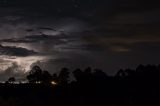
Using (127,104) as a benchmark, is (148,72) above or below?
above

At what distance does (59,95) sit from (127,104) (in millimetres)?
15311

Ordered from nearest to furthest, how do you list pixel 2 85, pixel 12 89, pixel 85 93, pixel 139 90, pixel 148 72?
pixel 139 90 → pixel 85 93 → pixel 148 72 → pixel 12 89 → pixel 2 85

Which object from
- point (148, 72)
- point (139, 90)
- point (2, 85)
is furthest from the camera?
point (2, 85)

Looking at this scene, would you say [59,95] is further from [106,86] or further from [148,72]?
[148,72]

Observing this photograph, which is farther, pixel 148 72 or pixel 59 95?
pixel 148 72

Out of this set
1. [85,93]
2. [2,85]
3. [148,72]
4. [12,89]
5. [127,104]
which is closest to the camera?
[127,104]

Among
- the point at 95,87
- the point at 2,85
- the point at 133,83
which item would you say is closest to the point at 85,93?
the point at 95,87

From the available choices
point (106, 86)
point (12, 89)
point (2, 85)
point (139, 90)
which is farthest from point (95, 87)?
point (2, 85)

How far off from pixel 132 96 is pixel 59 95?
14.1 metres

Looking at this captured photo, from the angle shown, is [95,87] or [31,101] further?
[95,87]

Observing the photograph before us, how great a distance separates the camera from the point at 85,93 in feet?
271

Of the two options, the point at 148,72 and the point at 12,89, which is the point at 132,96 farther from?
the point at 12,89

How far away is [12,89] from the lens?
10231cm

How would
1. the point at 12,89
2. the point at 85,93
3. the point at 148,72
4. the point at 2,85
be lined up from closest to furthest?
1. the point at 85,93
2. the point at 148,72
3. the point at 12,89
4. the point at 2,85
